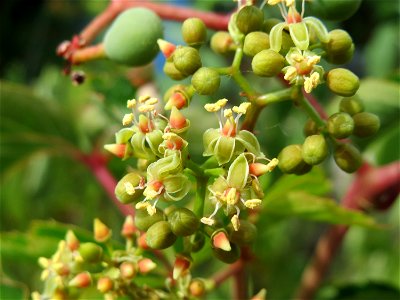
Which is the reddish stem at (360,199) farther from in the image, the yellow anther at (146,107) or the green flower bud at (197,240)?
the yellow anther at (146,107)

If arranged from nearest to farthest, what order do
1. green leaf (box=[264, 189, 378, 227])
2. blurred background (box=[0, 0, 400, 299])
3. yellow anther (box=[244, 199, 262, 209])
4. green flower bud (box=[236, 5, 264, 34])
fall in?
yellow anther (box=[244, 199, 262, 209])
green flower bud (box=[236, 5, 264, 34])
green leaf (box=[264, 189, 378, 227])
blurred background (box=[0, 0, 400, 299])

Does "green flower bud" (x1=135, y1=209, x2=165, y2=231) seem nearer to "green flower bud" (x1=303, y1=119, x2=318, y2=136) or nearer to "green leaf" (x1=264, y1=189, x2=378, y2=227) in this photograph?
"green flower bud" (x1=303, y1=119, x2=318, y2=136)

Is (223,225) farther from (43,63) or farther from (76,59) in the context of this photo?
(43,63)

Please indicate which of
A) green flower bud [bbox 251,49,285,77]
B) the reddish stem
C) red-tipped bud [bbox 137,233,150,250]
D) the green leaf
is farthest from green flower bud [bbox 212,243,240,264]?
the reddish stem

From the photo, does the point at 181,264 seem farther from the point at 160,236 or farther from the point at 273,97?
the point at 273,97

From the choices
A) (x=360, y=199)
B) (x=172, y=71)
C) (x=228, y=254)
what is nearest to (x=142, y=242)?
(x=228, y=254)
